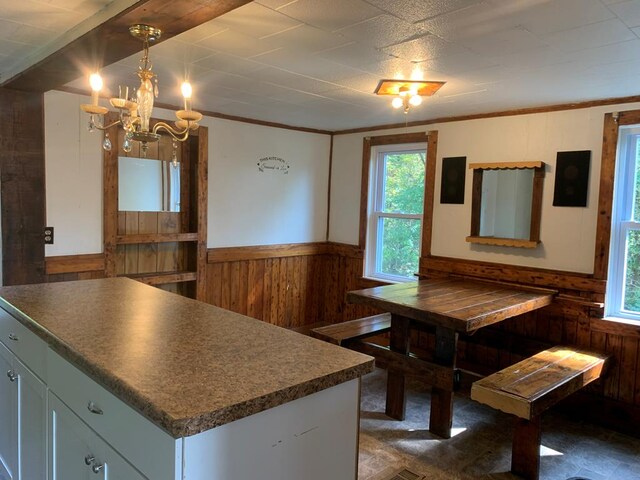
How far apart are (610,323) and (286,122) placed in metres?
3.35

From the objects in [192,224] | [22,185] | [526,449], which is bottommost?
[526,449]

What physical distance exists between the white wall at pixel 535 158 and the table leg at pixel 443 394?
1.28 m

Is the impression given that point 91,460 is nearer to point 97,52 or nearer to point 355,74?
point 97,52

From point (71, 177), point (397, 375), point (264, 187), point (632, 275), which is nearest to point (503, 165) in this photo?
point (632, 275)

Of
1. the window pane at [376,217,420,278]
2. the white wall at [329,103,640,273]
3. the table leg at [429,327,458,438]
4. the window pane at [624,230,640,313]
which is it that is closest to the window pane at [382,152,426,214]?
the window pane at [376,217,420,278]

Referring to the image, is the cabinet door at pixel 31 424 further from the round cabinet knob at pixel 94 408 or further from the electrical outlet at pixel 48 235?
the electrical outlet at pixel 48 235

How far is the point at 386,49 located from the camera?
2422mm

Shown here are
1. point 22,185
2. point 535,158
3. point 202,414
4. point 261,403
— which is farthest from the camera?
point 535,158

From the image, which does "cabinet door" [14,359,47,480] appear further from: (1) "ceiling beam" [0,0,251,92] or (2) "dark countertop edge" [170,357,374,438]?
(1) "ceiling beam" [0,0,251,92]

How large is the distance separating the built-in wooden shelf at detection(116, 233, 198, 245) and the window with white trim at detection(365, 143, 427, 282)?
190 cm

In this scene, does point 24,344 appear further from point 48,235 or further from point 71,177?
point 71,177

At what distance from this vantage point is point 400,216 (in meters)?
4.87

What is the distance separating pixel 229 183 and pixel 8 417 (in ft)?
9.20

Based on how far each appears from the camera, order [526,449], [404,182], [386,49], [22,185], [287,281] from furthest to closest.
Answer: [287,281]
[404,182]
[22,185]
[526,449]
[386,49]
